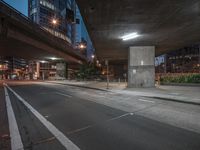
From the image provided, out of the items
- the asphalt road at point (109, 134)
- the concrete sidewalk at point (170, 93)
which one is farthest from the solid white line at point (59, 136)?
the concrete sidewalk at point (170, 93)

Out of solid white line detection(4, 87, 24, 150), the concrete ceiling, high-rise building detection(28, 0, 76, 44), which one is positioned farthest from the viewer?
high-rise building detection(28, 0, 76, 44)

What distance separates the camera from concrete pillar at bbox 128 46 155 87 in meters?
22.7

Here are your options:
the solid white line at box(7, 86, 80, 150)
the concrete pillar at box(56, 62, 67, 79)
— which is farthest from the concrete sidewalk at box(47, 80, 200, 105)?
the concrete pillar at box(56, 62, 67, 79)

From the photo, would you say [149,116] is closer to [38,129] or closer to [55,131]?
[55,131]

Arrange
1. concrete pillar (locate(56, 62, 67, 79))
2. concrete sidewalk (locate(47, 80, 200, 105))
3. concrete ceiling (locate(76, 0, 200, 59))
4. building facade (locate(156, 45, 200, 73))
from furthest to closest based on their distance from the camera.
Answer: building facade (locate(156, 45, 200, 73))
concrete pillar (locate(56, 62, 67, 79))
concrete sidewalk (locate(47, 80, 200, 105))
concrete ceiling (locate(76, 0, 200, 59))

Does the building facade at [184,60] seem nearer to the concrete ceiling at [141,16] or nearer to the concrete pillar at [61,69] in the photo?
the concrete pillar at [61,69]

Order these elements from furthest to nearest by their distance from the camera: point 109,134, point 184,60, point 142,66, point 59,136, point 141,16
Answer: point 184,60
point 142,66
point 141,16
point 109,134
point 59,136

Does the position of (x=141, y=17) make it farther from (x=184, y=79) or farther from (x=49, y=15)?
(x=49, y=15)

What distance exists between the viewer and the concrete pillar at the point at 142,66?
22.7 metres

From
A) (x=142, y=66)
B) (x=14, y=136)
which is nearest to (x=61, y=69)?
(x=142, y=66)

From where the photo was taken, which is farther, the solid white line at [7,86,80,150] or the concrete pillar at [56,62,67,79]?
the concrete pillar at [56,62,67,79]

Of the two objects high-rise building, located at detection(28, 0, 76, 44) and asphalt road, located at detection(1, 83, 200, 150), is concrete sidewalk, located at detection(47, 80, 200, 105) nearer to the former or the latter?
asphalt road, located at detection(1, 83, 200, 150)

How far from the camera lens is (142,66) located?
22.7m

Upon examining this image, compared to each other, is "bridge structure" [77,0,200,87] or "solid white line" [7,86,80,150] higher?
"bridge structure" [77,0,200,87]
